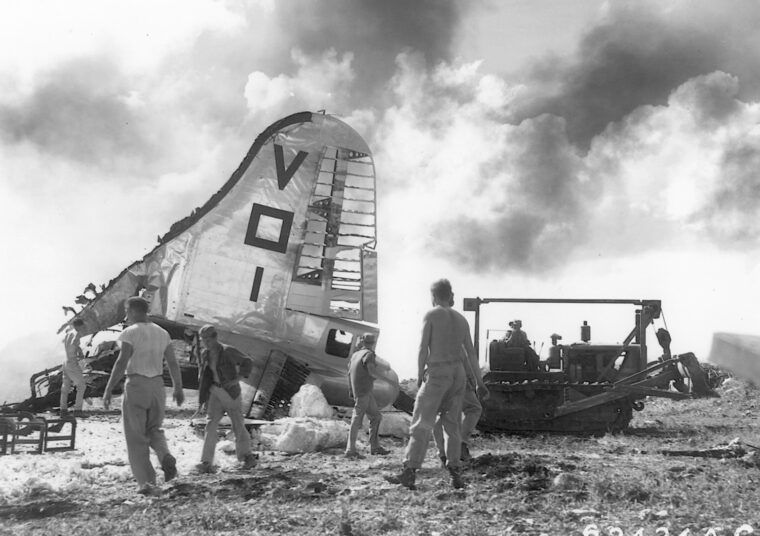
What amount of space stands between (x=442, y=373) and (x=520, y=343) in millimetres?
9032

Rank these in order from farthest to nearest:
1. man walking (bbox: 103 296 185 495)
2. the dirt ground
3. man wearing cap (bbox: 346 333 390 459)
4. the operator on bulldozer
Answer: the operator on bulldozer
man wearing cap (bbox: 346 333 390 459)
man walking (bbox: 103 296 185 495)
the dirt ground

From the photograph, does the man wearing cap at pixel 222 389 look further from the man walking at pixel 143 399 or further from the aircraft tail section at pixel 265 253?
the aircraft tail section at pixel 265 253

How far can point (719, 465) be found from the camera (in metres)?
8.01

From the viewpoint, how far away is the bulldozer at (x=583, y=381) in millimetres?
14719

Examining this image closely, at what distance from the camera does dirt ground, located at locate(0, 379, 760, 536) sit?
524cm

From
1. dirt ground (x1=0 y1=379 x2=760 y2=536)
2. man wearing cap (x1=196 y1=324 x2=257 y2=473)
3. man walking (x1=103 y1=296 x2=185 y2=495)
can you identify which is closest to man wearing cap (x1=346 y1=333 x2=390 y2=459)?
dirt ground (x1=0 y1=379 x2=760 y2=536)

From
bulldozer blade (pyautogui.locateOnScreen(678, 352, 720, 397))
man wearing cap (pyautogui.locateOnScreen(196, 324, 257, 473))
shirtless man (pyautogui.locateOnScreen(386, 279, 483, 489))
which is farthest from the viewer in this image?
bulldozer blade (pyautogui.locateOnScreen(678, 352, 720, 397))

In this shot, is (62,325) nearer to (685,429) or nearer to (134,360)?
(134,360)

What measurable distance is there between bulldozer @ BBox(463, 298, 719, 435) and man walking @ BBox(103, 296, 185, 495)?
365 inches

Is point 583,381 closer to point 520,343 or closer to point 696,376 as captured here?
point 520,343

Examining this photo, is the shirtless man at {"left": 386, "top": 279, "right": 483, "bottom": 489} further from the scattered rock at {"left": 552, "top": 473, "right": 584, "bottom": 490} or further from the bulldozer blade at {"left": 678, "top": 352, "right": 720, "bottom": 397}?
the bulldozer blade at {"left": 678, "top": 352, "right": 720, "bottom": 397}

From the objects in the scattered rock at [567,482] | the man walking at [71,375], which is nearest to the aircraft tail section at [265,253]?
the man walking at [71,375]

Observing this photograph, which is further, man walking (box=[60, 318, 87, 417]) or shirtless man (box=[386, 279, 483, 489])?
man walking (box=[60, 318, 87, 417])

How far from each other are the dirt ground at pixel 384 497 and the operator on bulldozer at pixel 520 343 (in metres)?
6.31
